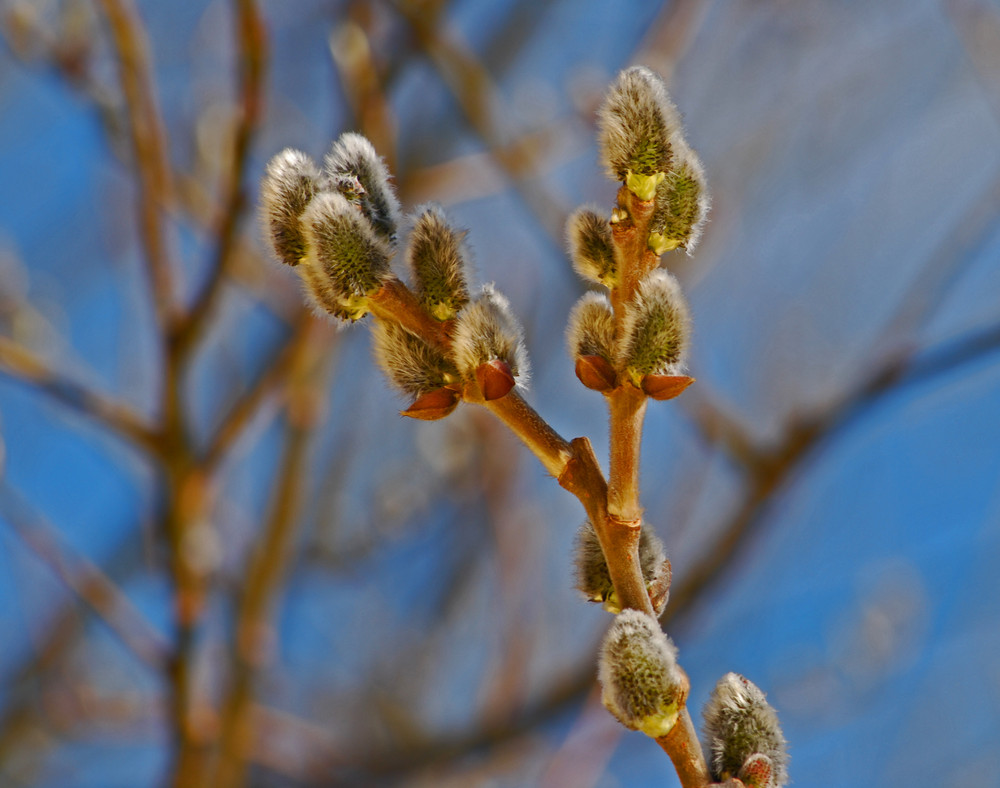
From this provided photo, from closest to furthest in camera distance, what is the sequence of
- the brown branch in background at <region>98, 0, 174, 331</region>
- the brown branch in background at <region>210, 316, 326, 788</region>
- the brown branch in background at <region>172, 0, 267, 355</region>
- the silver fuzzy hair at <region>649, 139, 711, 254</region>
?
the silver fuzzy hair at <region>649, 139, 711, 254</region> → the brown branch in background at <region>172, 0, 267, 355</region> → the brown branch in background at <region>98, 0, 174, 331</region> → the brown branch in background at <region>210, 316, 326, 788</region>

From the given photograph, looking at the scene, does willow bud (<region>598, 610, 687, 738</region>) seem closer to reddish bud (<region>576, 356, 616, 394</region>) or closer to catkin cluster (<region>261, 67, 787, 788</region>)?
catkin cluster (<region>261, 67, 787, 788</region>)

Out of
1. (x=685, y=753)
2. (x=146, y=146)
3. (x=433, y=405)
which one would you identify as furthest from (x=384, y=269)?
(x=146, y=146)

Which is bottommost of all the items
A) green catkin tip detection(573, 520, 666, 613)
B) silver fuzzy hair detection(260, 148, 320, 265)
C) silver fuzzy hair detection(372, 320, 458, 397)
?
green catkin tip detection(573, 520, 666, 613)

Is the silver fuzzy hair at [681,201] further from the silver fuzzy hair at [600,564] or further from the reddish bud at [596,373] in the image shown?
the silver fuzzy hair at [600,564]

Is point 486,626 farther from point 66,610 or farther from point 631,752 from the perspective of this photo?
point 66,610

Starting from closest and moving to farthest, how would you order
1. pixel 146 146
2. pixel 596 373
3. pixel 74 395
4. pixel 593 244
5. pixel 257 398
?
1. pixel 596 373
2. pixel 593 244
3. pixel 146 146
4. pixel 74 395
5. pixel 257 398

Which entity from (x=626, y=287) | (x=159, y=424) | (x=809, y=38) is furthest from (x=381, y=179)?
(x=809, y=38)

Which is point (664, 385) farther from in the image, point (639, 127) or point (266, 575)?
point (266, 575)

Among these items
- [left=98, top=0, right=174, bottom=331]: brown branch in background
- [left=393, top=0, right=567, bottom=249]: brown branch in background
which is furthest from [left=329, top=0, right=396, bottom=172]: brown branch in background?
[left=98, top=0, right=174, bottom=331]: brown branch in background
